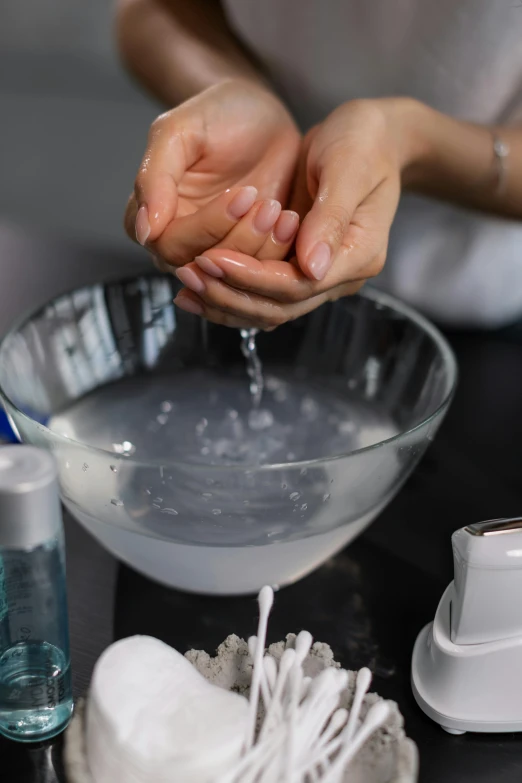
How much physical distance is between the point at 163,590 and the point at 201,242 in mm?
278

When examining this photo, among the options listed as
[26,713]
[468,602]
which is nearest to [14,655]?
[26,713]

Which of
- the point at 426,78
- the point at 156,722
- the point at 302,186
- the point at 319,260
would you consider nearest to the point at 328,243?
the point at 319,260

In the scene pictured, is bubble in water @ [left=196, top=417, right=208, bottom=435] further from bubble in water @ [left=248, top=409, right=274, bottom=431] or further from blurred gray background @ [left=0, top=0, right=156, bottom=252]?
blurred gray background @ [left=0, top=0, right=156, bottom=252]

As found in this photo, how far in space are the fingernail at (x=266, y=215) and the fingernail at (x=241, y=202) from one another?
0.03 ft

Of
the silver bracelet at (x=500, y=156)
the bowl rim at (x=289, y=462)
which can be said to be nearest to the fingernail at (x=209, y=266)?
the bowl rim at (x=289, y=462)

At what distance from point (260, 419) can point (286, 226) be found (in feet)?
0.82

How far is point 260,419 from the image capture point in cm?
84

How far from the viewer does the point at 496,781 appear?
20.6 inches

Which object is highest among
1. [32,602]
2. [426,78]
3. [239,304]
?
[426,78]

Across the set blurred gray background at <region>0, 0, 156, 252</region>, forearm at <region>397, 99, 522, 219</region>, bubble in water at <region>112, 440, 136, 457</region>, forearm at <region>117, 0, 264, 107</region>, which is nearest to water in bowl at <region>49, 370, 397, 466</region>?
bubble in water at <region>112, 440, 136, 457</region>

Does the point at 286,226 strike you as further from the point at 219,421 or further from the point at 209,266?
the point at 219,421

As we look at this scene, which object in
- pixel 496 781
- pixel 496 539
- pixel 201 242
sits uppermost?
pixel 201 242

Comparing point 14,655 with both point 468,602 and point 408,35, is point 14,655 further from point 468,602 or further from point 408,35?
point 408,35

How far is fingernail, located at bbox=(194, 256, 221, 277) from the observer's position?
1.98ft
